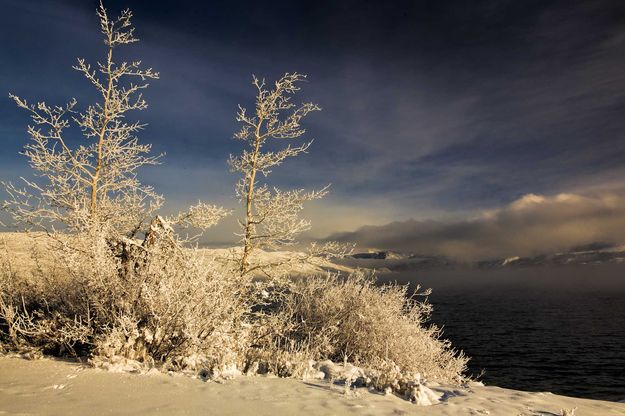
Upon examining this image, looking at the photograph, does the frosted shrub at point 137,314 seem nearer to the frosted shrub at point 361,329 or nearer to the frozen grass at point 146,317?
the frozen grass at point 146,317

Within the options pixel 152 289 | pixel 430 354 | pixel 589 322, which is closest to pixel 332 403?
pixel 152 289

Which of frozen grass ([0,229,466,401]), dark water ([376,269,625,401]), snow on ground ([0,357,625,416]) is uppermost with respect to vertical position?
frozen grass ([0,229,466,401])

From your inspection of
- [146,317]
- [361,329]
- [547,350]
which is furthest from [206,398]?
[547,350]

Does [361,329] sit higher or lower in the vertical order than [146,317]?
lower

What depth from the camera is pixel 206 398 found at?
604 centimetres

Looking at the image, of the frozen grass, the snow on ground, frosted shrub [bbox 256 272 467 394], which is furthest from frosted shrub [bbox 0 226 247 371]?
frosted shrub [bbox 256 272 467 394]

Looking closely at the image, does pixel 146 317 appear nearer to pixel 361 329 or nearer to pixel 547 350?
pixel 361 329

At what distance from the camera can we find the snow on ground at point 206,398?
18.2 ft

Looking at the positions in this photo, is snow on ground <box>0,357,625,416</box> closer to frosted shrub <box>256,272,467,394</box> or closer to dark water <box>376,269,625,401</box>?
frosted shrub <box>256,272,467,394</box>

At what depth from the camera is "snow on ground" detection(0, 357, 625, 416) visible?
5.56 meters

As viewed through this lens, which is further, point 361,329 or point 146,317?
point 361,329

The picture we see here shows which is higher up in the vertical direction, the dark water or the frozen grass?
the frozen grass

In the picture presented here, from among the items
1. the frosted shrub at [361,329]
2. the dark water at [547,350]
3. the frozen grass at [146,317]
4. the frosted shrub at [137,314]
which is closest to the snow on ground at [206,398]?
the frozen grass at [146,317]

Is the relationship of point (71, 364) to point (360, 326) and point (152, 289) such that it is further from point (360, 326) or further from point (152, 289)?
point (360, 326)
